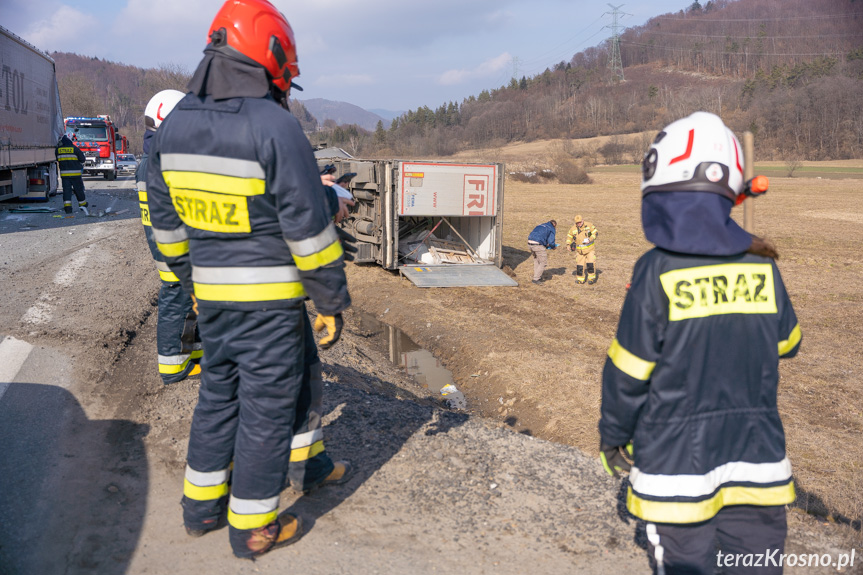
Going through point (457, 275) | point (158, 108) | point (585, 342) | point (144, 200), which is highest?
point (158, 108)

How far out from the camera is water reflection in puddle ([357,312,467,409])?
7.99m

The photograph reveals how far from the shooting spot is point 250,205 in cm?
262

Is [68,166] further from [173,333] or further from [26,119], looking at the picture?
[173,333]

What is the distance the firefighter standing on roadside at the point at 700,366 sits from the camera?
7.27 feet

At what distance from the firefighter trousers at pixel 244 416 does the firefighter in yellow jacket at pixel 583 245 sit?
10.7 meters

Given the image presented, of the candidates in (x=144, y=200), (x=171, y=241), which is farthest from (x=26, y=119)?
(x=171, y=241)

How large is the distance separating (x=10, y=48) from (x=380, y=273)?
10951 mm

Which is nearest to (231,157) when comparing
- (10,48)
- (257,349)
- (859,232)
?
(257,349)

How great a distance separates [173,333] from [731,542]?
3.79 meters

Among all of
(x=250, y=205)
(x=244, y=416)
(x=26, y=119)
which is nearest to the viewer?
(x=250, y=205)

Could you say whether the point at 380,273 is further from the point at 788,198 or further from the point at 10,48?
the point at 788,198

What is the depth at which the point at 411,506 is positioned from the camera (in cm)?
334

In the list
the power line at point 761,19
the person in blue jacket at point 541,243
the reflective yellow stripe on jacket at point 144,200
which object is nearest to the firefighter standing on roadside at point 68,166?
the person in blue jacket at point 541,243

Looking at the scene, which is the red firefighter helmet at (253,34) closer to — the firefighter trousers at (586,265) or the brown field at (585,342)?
the brown field at (585,342)
